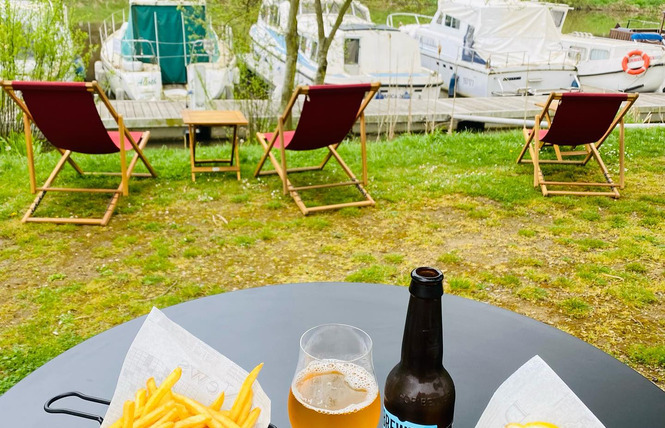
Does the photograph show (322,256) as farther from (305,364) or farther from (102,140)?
(305,364)

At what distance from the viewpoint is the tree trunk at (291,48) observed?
7.65 m

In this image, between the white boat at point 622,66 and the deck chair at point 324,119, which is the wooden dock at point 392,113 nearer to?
the white boat at point 622,66

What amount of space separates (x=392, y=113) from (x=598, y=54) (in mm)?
10318

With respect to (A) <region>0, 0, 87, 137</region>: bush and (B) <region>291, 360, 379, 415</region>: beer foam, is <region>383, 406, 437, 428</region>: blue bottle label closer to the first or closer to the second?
(B) <region>291, 360, 379, 415</region>: beer foam

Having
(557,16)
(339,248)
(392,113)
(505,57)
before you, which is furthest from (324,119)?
(557,16)

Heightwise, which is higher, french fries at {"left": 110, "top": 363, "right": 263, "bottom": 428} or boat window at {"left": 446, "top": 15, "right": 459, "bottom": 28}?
french fries at {"left": 110, "top": 363, "right": 263, "bottom": 428}

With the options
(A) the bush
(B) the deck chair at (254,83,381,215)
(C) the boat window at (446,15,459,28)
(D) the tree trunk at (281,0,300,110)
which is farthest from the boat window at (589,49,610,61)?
(A) the bush

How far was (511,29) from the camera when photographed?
55.3 ft

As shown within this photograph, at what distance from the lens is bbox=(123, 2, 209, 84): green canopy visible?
14.6 metres

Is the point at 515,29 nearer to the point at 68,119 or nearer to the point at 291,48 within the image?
the point at 291,48

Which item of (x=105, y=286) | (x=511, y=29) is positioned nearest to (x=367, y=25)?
(x=511, y=29)

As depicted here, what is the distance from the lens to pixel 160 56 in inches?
589

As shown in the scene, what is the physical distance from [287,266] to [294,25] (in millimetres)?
4777

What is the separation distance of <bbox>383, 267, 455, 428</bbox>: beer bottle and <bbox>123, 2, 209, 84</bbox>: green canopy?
14629 millimetres
